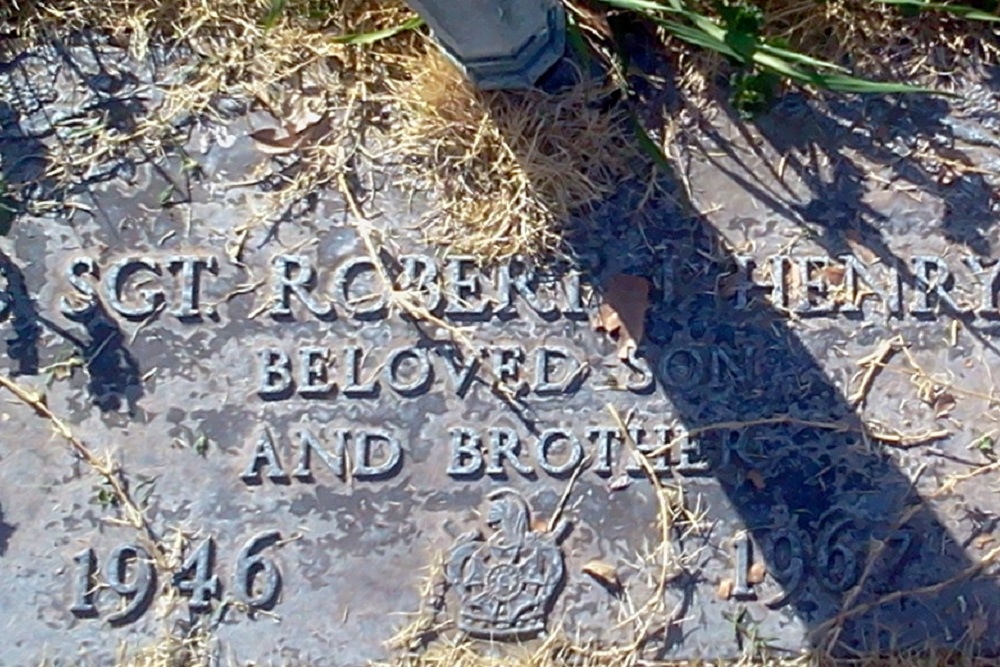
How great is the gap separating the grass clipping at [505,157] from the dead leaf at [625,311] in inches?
5.1

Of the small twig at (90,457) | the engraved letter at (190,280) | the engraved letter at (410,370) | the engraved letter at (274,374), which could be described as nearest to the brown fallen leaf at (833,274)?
the engraved letter at (410,370)

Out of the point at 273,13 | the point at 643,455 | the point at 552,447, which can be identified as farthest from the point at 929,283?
the point at 273,13

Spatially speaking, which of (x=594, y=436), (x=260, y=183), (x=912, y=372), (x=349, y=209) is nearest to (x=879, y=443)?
(x=912, y=372)

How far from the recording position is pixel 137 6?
92.4 inches

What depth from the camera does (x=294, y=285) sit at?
7.43 feet

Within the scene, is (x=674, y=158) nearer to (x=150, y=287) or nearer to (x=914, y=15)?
(x=914, y=15)

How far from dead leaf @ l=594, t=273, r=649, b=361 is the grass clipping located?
0.43 feet

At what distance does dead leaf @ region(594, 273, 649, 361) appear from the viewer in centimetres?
224

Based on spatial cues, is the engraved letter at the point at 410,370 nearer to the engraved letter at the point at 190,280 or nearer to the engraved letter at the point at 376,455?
the engraved letter at the point at 376,455

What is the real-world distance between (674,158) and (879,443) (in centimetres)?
60

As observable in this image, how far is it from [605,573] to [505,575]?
0.54 ft

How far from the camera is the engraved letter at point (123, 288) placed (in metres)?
2.26

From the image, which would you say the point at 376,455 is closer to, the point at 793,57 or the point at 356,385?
the point at 356,385

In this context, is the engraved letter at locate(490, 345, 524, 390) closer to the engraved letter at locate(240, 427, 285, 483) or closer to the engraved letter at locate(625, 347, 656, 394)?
the engraved letter at locate(625, 347, 656, 394)
